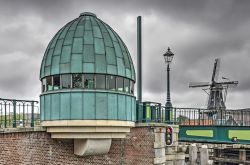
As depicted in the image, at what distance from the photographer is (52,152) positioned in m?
15.1

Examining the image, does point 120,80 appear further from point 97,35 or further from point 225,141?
point 225,141

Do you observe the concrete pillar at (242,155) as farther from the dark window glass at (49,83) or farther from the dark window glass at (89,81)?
the dark window glass at (49,83)

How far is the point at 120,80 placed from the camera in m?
14.6

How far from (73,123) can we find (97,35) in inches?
143

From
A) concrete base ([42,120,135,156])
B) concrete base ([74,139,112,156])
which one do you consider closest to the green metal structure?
concrete base ([42,120,135,156])

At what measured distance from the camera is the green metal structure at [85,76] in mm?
13773

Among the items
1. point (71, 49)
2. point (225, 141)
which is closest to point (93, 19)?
point (71, 49)

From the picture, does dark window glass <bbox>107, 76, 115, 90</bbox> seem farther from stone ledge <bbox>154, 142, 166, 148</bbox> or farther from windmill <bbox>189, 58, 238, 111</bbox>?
windmill <bbox>189, 58, 238, 111</bbox>

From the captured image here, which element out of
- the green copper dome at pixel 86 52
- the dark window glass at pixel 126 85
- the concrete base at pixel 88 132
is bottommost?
the concrete base at pixel 88 132

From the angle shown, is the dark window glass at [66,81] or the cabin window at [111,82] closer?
the dark window glass at [66,81]

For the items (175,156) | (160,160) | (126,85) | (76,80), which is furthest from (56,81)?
(175,156)

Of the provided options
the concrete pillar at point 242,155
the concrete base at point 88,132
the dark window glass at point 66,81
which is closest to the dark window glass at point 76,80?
the dark window glass at point 66,81

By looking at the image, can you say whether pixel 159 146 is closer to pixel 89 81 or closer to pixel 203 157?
pixel 89 81

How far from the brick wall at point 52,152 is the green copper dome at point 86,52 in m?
2.63
